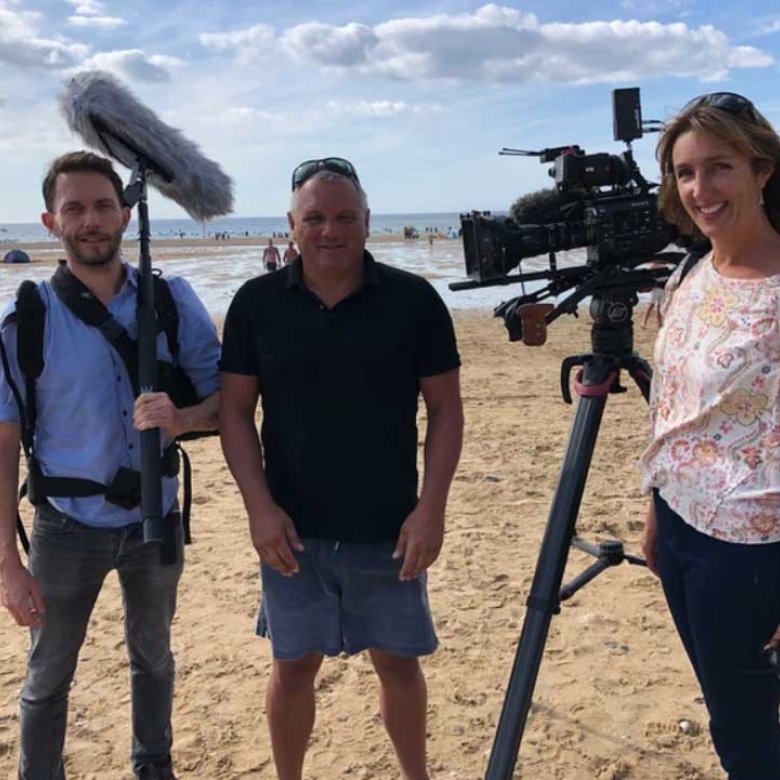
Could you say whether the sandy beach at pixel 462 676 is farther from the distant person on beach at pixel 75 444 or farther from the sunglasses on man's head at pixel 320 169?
the sunglasses on man's head at pixel 320 169

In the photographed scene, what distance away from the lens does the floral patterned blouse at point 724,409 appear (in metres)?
1.79

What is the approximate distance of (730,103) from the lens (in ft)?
6.08

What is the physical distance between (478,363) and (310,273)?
884cm

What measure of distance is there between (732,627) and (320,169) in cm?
159

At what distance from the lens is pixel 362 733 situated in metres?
3.21

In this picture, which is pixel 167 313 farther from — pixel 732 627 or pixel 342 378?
pixel 732 627

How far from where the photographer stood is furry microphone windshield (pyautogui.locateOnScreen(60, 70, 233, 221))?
2.49 metres

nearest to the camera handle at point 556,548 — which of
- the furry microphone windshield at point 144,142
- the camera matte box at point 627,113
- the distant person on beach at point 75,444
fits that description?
the camera matte box at point 627,113

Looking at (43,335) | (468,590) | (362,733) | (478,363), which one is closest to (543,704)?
(362,733)

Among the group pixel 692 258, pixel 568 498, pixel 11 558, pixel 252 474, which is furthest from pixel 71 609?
pixel 692 258

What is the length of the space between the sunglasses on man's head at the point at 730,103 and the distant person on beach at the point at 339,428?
850 mm

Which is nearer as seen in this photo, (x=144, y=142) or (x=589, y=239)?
(x=589, y=239)

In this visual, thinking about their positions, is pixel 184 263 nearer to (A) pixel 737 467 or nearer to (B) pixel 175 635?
(B) pixel 175 635

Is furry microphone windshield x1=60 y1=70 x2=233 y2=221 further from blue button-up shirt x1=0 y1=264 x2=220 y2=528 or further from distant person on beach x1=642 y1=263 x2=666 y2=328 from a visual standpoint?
distant person on beach x1=642 y1=263 x2=666 y2=328
